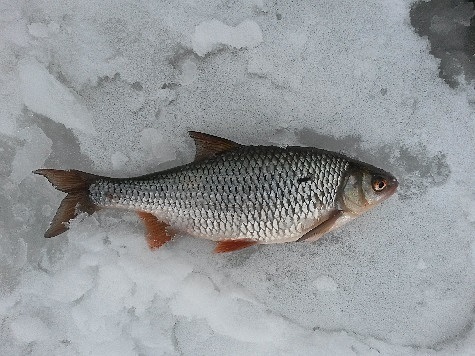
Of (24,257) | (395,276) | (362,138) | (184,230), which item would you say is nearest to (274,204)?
(184,230)

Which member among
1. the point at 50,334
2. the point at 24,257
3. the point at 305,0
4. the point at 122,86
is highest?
the point at 305,0

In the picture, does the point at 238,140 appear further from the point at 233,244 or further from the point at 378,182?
the point at 378,182

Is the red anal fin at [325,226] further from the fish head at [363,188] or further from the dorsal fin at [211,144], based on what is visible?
the dorsal fin at [211,144]

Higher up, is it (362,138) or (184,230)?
(362,138)

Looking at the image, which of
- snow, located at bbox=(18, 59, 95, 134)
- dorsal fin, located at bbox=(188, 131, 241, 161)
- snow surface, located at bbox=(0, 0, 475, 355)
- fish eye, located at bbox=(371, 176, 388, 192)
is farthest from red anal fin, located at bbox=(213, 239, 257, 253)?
snow, located at bbox=(18, 59, 95, 134)

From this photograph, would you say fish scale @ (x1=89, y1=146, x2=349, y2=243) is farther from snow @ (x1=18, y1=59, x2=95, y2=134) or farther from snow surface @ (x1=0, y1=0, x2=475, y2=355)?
snow @ (x1=18, y1=59, x2=95, y2=134)

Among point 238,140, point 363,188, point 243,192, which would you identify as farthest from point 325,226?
point 238,140

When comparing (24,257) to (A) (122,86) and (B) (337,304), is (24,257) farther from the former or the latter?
(B) (337,304)
